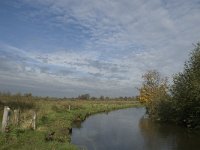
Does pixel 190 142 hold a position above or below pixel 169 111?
below

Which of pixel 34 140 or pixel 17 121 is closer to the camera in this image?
pixel 34 140

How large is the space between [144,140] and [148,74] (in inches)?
1518

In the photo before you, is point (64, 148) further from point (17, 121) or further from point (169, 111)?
point (169, 111)

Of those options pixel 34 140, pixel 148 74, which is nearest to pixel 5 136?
pixel 34 140

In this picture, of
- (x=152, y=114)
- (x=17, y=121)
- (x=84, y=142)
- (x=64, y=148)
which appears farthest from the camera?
(x=152, y=114)

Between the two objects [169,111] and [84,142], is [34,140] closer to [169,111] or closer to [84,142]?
[84,142]

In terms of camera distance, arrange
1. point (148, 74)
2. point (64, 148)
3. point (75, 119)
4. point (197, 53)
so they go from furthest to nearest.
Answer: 1. point (148, 74)
2. point (75, 119)
3. point (197, 53)
4. point (64, 148)

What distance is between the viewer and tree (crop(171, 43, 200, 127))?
36.0 m

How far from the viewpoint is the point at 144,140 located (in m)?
30.7

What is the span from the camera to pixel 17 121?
80.8ft

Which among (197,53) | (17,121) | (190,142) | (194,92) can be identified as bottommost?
(190,142)

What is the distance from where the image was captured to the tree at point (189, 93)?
3603 centimetres

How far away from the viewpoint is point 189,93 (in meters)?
37.2

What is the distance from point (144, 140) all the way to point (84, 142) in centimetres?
665
